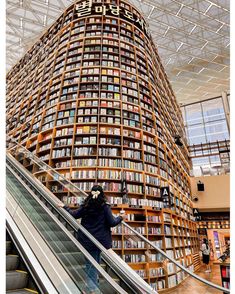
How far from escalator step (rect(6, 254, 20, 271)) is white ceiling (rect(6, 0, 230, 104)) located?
11.3 meters

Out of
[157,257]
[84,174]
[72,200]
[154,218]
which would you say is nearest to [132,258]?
[154,218]

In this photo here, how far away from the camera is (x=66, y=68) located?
5879mm

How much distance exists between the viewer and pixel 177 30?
11859mm

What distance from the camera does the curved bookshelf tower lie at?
4.62 metres

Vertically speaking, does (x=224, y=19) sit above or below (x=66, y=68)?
above

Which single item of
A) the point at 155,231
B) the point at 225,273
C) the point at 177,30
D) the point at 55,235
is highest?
the point at 177,30

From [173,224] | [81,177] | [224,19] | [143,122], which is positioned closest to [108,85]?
[143,122]

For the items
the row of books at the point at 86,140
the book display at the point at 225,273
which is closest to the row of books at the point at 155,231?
the book display at the point at 225,273

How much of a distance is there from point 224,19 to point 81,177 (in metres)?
11.8

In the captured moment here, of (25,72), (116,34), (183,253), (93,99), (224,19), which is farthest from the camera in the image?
(224,19)

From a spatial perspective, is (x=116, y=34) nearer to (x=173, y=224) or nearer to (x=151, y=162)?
(x=151, y=162)

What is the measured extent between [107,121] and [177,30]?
948 cm

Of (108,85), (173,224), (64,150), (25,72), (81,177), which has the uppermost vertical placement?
(25,72)

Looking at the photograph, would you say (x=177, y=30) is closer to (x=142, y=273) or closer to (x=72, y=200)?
Result: (x=72, y=200)
